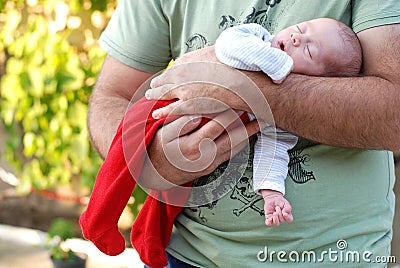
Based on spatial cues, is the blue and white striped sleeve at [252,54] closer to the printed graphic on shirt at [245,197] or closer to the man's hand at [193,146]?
the man's hand at [193,146]

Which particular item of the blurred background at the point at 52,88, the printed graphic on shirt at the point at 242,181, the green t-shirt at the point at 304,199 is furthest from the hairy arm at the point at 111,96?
the blurred background at the point at 52,88

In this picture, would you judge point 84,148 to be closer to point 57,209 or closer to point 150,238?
point 57,209

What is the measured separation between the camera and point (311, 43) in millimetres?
1677

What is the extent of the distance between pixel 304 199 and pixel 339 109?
0.24 metres

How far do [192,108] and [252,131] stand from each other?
150mm

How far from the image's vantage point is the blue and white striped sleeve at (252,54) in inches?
64.3

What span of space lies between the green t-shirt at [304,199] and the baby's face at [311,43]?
0.07m

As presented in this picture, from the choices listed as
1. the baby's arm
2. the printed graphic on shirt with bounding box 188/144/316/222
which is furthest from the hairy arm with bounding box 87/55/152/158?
the baby's arm

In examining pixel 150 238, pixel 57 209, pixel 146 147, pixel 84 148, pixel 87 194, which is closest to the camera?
pixel 146 147

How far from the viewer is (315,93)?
165 centimetres

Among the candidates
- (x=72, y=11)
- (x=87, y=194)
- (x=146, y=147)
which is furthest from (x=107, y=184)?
(x=87, y=194)

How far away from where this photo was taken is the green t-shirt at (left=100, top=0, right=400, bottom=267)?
1.74 metres

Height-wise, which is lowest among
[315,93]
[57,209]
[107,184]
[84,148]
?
[57,209]

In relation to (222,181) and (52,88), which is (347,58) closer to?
(222,181)
